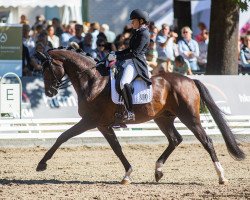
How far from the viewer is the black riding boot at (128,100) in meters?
13.5

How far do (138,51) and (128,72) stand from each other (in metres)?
0.41

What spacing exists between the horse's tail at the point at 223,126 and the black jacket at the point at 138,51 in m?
1.04

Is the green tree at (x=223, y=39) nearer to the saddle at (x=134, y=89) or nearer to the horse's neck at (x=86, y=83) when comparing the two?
the saddle at (x=134, y=89)

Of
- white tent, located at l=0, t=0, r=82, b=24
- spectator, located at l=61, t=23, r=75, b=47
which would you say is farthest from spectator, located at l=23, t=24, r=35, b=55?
spectator, located at l=61, t=23, r=75, b=47

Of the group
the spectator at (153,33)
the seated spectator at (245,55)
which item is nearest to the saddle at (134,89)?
the spectator at (153,33)

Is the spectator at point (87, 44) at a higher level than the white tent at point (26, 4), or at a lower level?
lower

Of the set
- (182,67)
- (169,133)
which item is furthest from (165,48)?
(169,133)

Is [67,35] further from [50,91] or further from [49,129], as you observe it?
[50,91]

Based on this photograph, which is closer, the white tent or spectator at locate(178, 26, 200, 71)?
the white tent

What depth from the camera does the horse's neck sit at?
44.5 ft

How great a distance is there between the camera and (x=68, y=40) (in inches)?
887

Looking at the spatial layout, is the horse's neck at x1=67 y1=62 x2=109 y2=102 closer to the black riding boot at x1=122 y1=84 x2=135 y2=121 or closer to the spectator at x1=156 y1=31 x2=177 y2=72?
the black riding boot at x1=122 y1=84 x2=135 y2=121

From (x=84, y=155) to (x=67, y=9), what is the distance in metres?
13.8

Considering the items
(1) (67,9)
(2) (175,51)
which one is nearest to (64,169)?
(2) (175,51)
